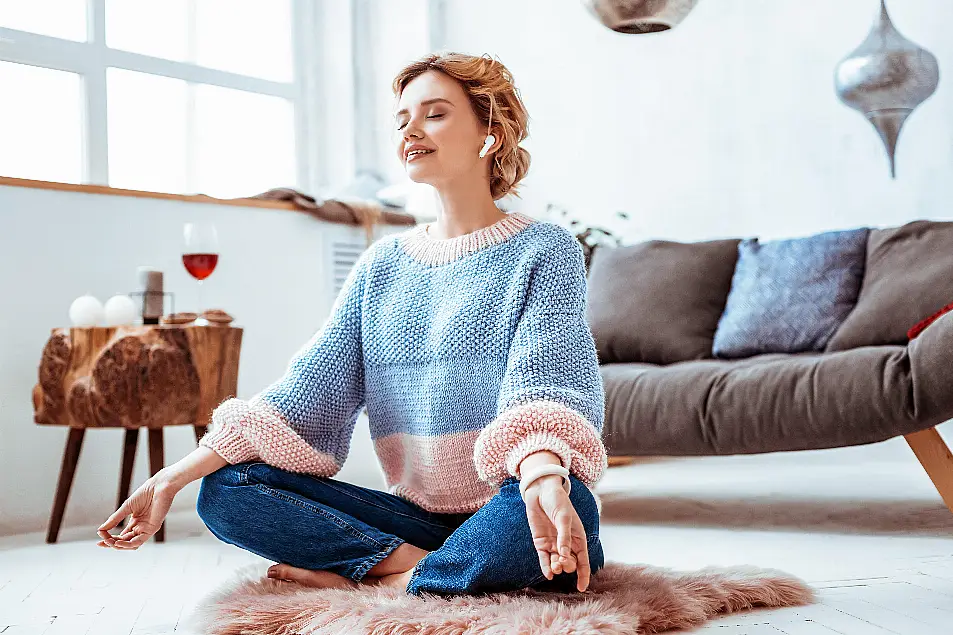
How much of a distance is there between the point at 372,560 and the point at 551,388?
38 cm

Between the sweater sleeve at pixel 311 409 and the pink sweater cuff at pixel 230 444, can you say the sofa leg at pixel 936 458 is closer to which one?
the sweater sleeve at pixel 311 409

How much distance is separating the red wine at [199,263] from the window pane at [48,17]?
1.27m

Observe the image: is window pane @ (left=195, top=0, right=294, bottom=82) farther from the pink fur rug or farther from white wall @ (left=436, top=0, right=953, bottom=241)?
the pink fur rug

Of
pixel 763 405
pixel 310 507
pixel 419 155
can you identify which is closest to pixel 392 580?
pixel 310 507

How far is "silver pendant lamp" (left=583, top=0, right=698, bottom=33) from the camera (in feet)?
7.14

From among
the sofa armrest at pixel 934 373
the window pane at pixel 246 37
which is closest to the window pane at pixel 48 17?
the window pane at pixel 246 37

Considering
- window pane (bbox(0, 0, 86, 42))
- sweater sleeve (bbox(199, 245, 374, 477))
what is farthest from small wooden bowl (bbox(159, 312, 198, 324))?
window pane (bbox(0, 0, 86, 42))

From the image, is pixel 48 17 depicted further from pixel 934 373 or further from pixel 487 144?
pixel 934 373

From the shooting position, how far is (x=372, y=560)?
147 centimetres

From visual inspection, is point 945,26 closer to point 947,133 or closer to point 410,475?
point 947,133

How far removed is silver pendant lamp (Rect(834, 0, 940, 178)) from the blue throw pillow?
465mm

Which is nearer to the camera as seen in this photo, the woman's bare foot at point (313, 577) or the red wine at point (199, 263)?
the woman's bare foot at point (313, 577)

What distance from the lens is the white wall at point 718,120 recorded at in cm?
338

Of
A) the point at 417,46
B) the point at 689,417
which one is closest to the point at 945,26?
the point at 689,417
